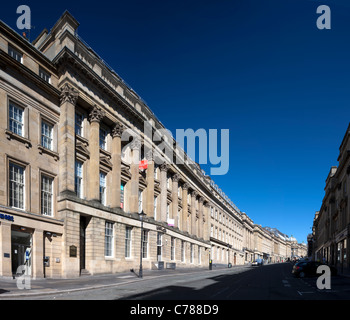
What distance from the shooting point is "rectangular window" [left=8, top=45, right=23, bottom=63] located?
22.7m

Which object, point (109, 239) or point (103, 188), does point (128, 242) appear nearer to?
point (109, 239)

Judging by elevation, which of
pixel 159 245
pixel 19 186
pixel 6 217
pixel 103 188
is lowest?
pixel 159 245

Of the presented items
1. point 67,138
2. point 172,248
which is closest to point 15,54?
point 67,138

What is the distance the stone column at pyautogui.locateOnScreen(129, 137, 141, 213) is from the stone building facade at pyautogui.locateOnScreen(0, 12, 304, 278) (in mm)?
114

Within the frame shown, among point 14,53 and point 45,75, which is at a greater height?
point 14,53

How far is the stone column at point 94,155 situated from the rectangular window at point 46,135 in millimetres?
4031

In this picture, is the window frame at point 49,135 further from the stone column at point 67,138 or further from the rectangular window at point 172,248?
the rectangular window at point 172,248

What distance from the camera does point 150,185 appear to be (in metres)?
39.3

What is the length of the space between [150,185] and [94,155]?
1210 centimetres

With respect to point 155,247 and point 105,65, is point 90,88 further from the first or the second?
point 155,247

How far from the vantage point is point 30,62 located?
79.4 ft

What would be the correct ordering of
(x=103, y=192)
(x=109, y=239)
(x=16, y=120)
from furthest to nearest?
(x=103, y=192) < (x=109, y=239) < (x=16, y=120)
